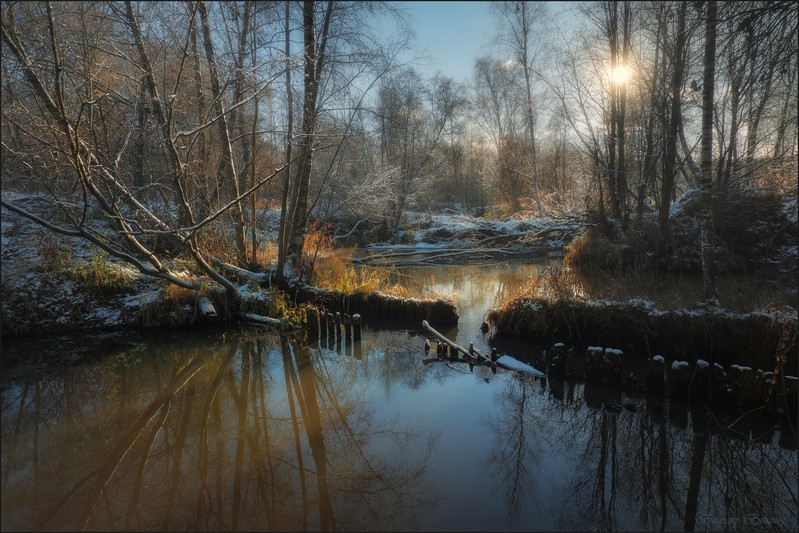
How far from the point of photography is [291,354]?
25.0 feet

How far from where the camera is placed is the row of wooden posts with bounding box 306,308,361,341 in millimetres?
8344

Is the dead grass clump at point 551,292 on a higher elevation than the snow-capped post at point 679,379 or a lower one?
higher

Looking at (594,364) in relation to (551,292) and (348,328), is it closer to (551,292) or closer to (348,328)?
(551,292)

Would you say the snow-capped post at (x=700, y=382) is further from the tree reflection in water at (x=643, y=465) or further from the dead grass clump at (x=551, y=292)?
the dead grass clump at (x=551, y=292)

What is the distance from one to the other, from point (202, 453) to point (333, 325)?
4275 mm

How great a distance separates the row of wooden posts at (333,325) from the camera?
27.4 ft

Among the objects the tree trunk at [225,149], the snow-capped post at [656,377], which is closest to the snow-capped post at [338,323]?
the tree trunk at [225,149]

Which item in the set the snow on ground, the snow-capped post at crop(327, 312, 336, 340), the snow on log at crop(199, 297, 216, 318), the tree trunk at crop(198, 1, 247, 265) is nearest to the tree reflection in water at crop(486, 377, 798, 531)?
the snow-capped post at crop(327, 312, 336, 340)

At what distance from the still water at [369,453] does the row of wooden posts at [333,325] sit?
1.28 metres

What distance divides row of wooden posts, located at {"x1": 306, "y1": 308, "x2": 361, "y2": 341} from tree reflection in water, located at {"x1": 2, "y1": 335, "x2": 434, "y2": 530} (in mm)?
1518

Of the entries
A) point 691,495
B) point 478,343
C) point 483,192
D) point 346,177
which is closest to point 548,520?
point 691,495

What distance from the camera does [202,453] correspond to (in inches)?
177

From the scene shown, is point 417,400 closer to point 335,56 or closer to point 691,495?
point 691,495

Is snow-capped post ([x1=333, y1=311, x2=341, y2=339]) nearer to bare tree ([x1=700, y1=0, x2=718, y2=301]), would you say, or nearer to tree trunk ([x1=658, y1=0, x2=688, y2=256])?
bare tree ([x1=700, y1=0, x2=718, y2=301])
